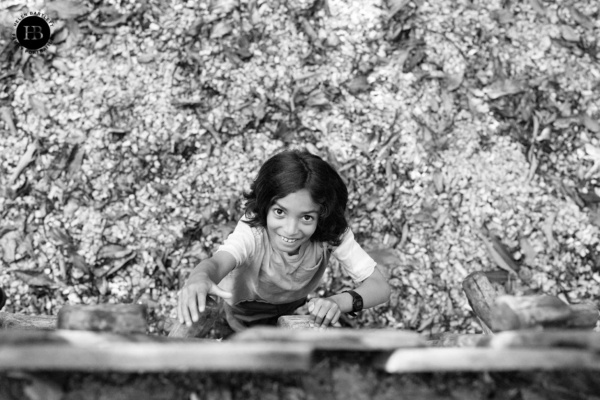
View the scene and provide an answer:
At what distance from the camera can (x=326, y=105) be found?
3.53 meters

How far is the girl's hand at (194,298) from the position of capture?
1.84 metres

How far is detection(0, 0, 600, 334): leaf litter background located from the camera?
10.5ft

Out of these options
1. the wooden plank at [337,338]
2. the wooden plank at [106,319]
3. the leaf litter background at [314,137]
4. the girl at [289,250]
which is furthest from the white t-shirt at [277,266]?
the wooden plank at [337,338]

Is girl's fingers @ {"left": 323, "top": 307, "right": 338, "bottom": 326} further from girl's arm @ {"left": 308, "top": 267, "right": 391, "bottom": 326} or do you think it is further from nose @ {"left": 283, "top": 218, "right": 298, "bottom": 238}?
nose @ {"left": 283, "top": 218, "right": 298, "bottom": 238}

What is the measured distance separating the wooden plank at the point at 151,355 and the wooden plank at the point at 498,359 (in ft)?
0.66

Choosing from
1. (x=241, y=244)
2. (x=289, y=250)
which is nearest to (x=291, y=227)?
(x=289, y=250)

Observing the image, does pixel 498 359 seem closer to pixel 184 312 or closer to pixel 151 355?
pixel 151 355

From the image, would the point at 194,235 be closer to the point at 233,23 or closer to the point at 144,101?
the point at 144,101

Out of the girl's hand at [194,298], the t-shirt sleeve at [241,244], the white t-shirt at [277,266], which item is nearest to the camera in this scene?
the girl's hand at [194,298]

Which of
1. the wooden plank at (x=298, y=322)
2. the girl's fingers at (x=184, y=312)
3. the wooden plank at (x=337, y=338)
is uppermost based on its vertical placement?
the wooden plank at (x=337, y=338)

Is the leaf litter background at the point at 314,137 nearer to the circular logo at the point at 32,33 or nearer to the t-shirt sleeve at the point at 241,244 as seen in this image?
the circular logo at the point at 32,33

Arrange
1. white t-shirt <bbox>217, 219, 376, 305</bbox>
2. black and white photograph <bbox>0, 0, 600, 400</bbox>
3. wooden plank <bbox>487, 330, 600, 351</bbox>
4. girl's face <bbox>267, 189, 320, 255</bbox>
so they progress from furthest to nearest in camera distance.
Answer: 1. black and white photograph <bbox>0, 0, 600, 400</bbox>
2. white t-shirt <bbox>217, 219, 376, 305</bbox>
3. girl's face <bbox>267, 189, 320, 255</bbox>
4. wooden plank <bbox>487, 330, 600, 351</bbox>

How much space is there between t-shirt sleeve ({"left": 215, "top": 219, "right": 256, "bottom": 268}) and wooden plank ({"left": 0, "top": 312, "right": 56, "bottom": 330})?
691 mm

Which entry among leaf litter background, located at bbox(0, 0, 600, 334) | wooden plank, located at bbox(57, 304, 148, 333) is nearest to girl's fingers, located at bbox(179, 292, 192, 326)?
wooden plank, located at bbox(57, 304, 148, 333)
